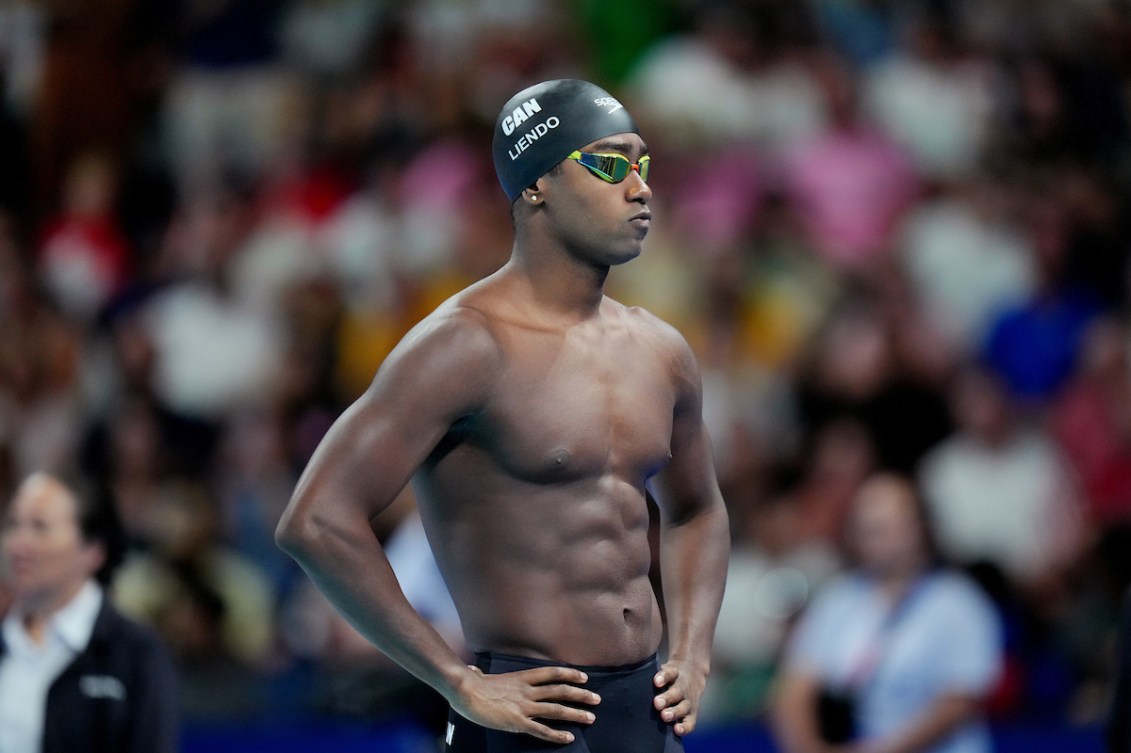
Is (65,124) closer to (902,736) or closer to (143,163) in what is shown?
(143,163)

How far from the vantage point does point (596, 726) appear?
4262 millimetres

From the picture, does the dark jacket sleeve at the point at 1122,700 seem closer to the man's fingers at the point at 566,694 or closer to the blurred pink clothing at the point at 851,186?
the man's fingers at the point at 566,694

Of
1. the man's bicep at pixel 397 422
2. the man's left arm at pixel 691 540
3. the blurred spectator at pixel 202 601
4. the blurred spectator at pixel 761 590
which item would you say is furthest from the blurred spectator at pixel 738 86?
the man's bicep at pixel 397 422

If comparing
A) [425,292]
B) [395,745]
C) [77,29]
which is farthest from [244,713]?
[77,29]

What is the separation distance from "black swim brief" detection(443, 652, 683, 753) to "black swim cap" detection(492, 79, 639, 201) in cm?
116

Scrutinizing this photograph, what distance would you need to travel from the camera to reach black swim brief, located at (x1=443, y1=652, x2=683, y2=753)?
13.8ft

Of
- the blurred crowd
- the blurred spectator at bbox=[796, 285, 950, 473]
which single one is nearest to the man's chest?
the blurred crowd

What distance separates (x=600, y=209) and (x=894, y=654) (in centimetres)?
330

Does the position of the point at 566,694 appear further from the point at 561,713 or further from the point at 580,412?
the point at 580,412

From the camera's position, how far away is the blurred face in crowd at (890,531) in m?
7.15

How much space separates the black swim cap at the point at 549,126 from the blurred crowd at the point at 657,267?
3209mm

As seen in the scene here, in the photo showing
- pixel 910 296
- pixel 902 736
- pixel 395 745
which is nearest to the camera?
pixel 902 736

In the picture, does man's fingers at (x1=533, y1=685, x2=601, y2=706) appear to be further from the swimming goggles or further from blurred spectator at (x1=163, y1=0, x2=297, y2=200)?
blurred spectator at (x1=163, y1=0, x2=297, y2=200)

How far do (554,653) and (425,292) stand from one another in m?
6.30
